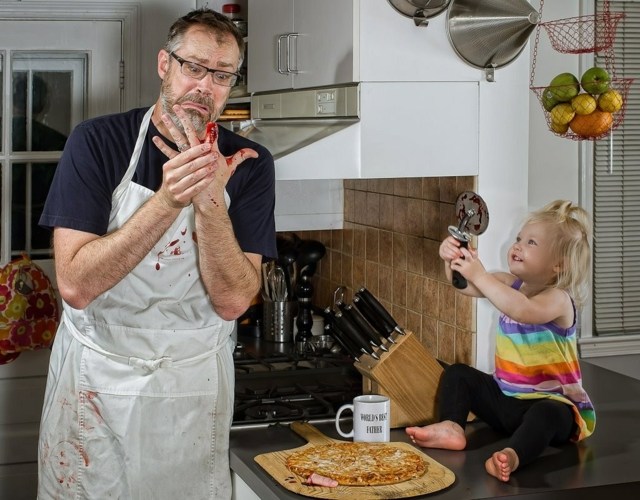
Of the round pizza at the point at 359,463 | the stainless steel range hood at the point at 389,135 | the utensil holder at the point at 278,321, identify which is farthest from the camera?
the utensil holder at the point at 278,321

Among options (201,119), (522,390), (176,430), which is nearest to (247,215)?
(201,119)

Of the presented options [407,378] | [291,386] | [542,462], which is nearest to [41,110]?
[291,386]

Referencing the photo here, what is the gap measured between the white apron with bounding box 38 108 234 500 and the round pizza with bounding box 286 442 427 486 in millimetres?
255

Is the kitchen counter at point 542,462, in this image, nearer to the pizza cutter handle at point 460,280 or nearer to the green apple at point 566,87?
the pizza cutter handle at point 460,280

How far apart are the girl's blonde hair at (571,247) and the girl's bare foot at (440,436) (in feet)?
1.27

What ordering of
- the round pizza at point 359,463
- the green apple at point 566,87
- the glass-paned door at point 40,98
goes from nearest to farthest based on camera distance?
the round pizza at point 359,463 → the green apple at point 566,87 → the glass-paned door at point 40,98

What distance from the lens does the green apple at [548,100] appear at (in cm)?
219

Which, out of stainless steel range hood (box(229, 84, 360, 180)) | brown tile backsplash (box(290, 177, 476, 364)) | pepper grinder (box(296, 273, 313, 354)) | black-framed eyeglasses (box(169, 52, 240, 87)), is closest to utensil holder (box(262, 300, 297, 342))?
pepper grinder (box(296, 273, 313, 354))

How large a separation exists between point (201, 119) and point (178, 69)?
0.39 feet

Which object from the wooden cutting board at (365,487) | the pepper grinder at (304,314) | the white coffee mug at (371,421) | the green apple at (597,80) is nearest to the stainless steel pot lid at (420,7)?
the green apple at (597,80)

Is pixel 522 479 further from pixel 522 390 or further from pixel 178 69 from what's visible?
pixel 178 69

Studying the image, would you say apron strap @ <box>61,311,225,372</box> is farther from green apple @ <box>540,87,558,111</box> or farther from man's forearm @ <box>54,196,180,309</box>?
green apple @ <box>540,87,558,111</box>

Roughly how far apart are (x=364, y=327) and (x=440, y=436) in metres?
0.36

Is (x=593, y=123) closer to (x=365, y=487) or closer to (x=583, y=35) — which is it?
(x=583, y=35)
